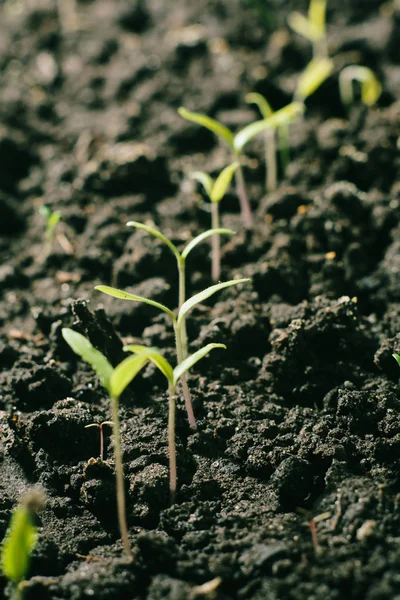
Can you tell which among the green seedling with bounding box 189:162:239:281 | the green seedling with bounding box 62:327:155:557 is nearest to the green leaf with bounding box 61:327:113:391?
the green seedling with bounding box 62:327:155:557

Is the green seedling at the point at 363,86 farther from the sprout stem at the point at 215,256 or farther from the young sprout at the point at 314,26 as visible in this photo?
the sprout stem at the point at 215,256

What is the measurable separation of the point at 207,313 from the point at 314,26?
1650mm

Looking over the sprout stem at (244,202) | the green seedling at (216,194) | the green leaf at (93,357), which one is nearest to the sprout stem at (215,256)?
the green seedling at (216,194)

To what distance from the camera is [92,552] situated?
1.33 metres

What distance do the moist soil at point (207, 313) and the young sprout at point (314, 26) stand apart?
0.08 metres

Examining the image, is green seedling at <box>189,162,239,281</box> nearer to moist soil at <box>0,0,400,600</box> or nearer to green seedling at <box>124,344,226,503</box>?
moist soil at <box>0,0,400,600</box>

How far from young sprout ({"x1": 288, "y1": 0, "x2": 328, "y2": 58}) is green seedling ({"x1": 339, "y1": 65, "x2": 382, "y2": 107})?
223mm

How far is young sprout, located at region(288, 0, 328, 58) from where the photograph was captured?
2787 mm

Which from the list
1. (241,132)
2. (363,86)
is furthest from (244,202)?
(363,86)

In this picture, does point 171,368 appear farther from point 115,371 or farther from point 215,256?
point 215,256

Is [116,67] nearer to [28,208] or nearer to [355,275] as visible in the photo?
[28,208]

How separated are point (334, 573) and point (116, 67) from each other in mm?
2731

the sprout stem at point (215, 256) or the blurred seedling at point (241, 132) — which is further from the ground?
the blurred seedling at point (241, 132)

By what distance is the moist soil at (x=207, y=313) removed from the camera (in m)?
1.28
